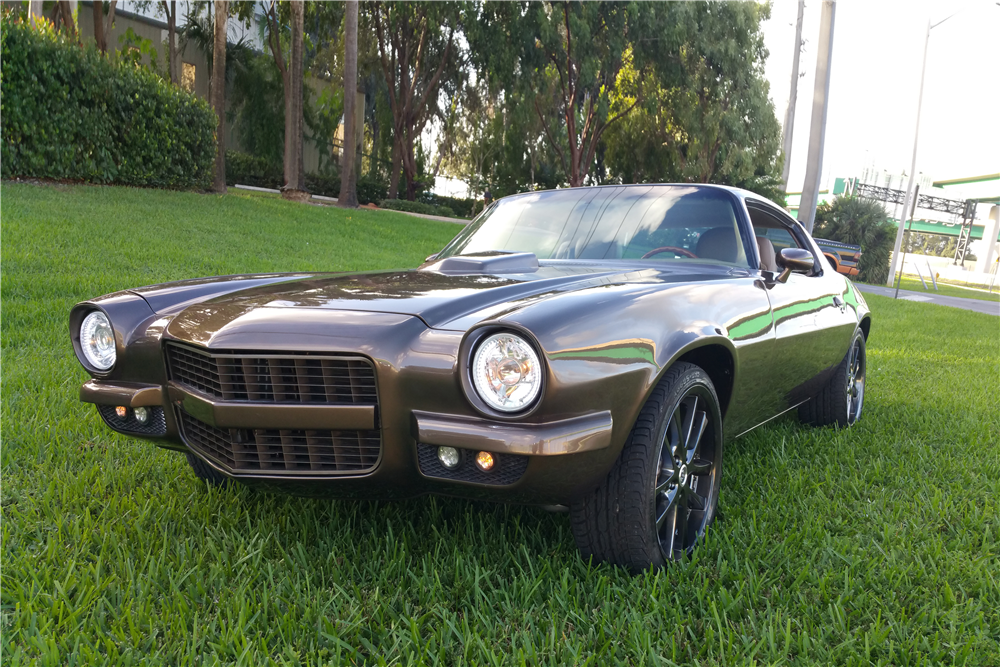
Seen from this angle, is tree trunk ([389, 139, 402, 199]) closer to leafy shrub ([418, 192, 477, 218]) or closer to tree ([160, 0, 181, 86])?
leafy shrub ([418, 192, 477, 218])

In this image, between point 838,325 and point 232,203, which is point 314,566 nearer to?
point 838,325

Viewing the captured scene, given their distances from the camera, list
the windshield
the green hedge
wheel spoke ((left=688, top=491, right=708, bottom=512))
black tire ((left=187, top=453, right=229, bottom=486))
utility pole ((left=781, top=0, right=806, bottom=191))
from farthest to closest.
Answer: utility pole ((left=781, top=0, right=806, bottom=191)), the green hedge, the windshield, black tire ((left=187, top=453, right=229, bottom=486)), wheel spoke ((left=688, top=491, right=708, bottom=512))

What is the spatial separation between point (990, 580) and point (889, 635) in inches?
21.6

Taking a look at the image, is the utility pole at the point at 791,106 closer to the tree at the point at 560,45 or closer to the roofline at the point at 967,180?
the tree at the point at 560,45

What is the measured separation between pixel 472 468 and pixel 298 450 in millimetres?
545

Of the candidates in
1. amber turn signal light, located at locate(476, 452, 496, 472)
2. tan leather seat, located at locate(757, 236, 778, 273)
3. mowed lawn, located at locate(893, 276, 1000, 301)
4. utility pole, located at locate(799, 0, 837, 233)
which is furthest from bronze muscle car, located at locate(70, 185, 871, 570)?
mowed lawn, located at locate(893, 276, 1000, 301)

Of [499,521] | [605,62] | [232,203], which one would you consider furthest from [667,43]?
[499,521]

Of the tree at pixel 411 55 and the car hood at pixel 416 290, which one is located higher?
the tree at pixel 411 55

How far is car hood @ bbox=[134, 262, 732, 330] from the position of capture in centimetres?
227

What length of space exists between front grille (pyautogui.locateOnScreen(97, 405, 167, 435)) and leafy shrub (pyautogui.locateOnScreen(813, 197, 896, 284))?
27825mm

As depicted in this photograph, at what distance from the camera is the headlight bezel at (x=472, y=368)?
6.38 feet

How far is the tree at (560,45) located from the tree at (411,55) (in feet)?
4.40

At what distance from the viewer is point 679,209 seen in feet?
11.4

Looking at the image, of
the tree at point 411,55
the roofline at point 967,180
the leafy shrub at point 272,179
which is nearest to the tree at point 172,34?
the leafy shrub at point 272,179
